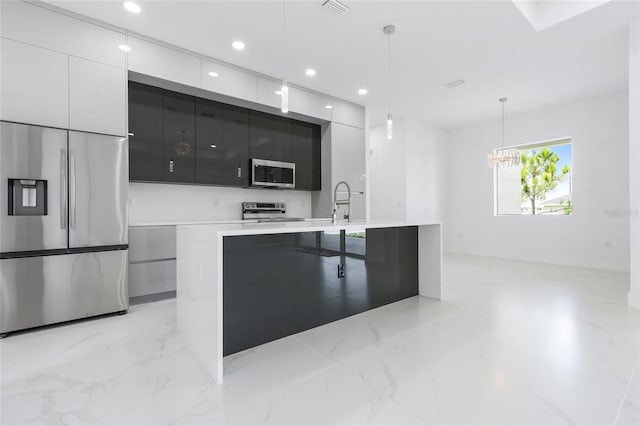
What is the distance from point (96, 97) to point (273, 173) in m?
2.16

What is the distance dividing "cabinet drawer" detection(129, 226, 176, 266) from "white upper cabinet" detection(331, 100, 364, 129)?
2980 millimetres

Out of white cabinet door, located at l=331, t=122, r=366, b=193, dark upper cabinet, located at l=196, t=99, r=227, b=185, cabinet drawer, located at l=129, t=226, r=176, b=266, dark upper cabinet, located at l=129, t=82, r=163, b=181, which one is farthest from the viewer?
white cabinet door, located at l=331, t=122, r=366, b=193

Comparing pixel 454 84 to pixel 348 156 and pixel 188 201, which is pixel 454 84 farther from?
pixel 188 201

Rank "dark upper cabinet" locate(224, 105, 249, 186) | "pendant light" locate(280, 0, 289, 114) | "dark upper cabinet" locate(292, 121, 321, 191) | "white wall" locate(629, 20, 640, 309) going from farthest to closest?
"dark upper cabinet" locate(292, 121, 321, 191), "dark upper cabinet" locate(224, 105, 249, 186), "white wall" locate(629, 20, 640, 309), "pendant light" locate(280, 0, 289, 114)

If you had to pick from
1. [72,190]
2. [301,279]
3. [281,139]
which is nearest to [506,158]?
[281,139]

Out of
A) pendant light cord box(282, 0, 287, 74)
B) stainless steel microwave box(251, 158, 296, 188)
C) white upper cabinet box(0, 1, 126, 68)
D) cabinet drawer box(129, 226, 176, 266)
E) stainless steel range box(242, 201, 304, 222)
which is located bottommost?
cabinet drawer box(129, 226, 176, 266)

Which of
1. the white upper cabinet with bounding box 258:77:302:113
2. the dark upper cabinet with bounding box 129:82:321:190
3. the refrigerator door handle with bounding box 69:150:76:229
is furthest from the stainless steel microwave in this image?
the refrigerator door handle with bounding box 69:150:76:229

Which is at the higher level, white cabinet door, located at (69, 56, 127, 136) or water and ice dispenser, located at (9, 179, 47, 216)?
Result: white cabinet door, located at (69, 56, 127, 136)

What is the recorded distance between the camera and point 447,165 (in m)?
6.97

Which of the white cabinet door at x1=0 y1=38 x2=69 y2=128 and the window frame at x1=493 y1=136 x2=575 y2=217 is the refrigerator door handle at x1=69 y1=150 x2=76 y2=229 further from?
the window frame at x1=493 y1=136 x2=575 y2=217

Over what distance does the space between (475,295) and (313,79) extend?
11.4 feet

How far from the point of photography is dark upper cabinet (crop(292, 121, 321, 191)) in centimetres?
462

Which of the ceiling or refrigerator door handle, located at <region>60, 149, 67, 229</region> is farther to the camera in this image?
the ceiling

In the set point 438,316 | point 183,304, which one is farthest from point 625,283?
point 183,304
